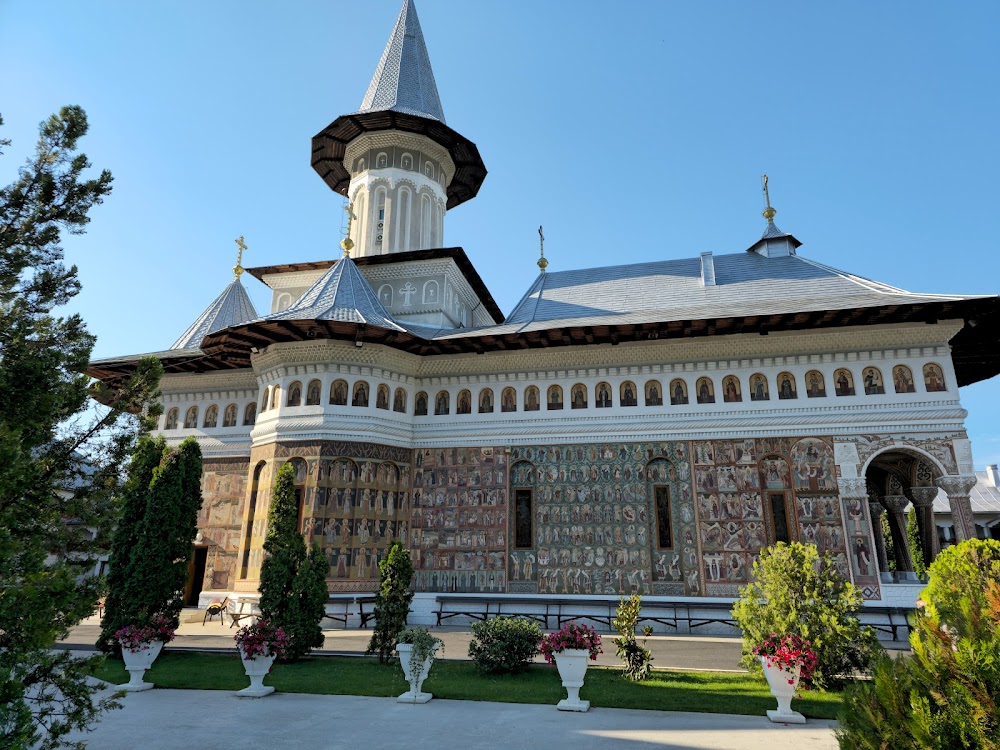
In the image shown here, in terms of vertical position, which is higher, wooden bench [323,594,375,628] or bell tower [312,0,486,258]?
bell tower [312,0,486,258]

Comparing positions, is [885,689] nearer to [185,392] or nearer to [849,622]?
[849,622]

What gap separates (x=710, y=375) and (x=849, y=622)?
7709mm

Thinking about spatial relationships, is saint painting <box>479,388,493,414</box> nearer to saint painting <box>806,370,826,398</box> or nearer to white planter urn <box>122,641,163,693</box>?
saint painting <box>806,370,826,398</box>

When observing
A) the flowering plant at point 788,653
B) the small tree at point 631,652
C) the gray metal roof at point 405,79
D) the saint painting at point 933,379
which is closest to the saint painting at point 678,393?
the saint painting at point 933,379

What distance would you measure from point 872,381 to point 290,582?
12.1 meters

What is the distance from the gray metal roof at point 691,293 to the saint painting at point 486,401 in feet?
5.19

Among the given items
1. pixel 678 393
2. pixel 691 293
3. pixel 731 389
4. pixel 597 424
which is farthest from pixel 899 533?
pixel 597 424

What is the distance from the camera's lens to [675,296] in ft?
51.2

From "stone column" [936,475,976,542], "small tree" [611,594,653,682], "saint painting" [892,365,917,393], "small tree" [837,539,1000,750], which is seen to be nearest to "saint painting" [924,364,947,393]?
"saint painting" [892,365,917,393]

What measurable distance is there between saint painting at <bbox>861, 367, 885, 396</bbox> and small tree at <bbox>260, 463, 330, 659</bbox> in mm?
11478

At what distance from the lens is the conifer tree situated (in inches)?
140

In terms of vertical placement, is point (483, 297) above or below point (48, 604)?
above

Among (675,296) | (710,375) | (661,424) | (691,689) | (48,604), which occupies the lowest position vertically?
(691,689)

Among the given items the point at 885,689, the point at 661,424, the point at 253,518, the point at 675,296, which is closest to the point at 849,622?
the point at 885,689
